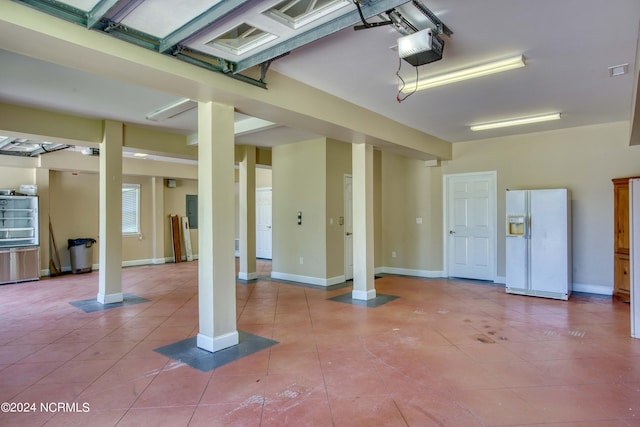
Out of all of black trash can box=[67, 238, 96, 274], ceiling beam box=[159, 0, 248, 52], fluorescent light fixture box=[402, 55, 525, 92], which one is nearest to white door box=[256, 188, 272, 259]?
black trash can box=[67, 238, 96, 274]

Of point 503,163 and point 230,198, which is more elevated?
point 503,163

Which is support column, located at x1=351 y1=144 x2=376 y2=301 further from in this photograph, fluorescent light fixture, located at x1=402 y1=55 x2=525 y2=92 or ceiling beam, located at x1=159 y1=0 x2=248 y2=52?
ceiling beam, located at x1=159 y1=0 x2=248 y2=52

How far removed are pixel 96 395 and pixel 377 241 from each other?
6024 millimetres

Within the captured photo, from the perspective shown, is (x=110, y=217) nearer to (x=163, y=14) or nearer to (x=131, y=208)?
(x=163, y=14)

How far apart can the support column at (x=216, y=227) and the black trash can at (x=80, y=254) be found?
19.4 feet

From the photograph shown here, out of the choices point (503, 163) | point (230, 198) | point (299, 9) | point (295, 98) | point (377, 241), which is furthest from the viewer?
point (377, 241)

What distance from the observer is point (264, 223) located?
1061 cm

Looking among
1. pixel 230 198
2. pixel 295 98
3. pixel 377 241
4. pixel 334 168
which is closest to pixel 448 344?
pixel 230 198

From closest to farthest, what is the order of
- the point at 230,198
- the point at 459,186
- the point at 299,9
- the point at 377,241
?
1. the point at 299,9
2. the point at 230,198
3. the point at 459,186
4. the point at 377,241

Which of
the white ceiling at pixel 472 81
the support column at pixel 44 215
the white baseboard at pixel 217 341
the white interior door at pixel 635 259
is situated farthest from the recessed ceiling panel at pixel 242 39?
the support column at pixel 44 215

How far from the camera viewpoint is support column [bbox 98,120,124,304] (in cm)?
519

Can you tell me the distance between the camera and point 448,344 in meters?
3.56

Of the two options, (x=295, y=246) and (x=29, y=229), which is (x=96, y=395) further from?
(x=29, y=229)

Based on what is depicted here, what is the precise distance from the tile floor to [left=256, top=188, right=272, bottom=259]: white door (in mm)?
5262
